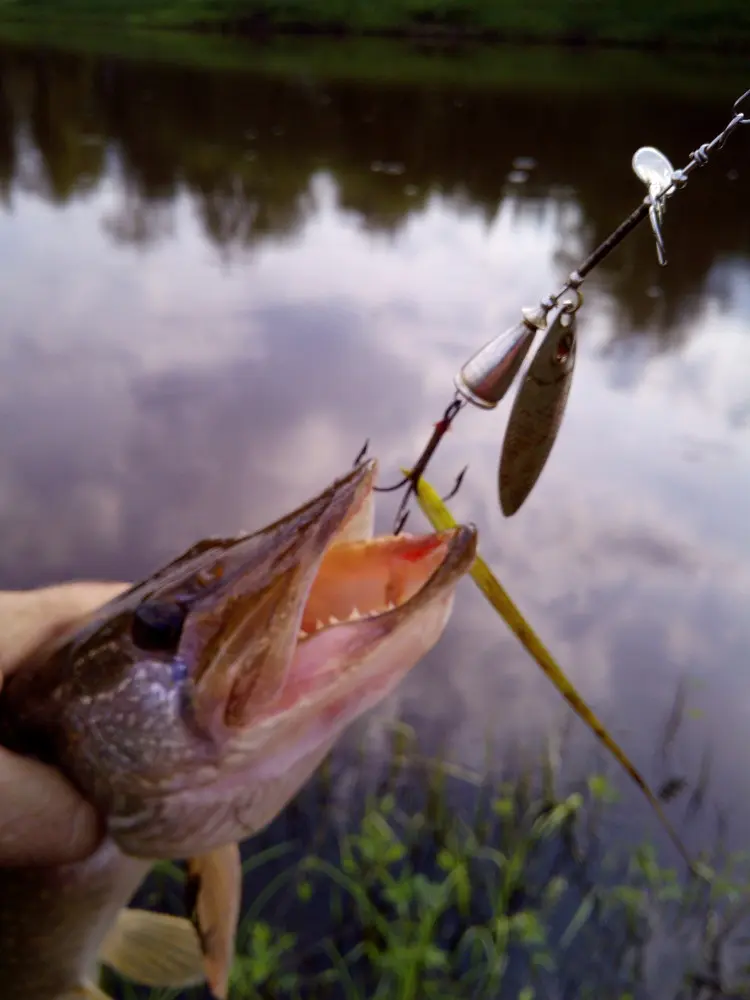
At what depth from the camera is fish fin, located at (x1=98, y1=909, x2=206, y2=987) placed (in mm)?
1292

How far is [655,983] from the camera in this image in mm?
1766

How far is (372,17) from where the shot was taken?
71.2 ft

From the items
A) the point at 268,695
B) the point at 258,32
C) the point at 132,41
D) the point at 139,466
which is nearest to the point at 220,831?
the point at 268,695

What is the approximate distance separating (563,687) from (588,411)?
376 centimetres

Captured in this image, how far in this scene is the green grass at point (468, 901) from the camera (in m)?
1.72

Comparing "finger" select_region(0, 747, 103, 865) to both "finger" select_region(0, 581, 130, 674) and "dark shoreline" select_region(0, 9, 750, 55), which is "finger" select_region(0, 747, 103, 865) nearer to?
"finger" select_region(0, 581, 130, 674)

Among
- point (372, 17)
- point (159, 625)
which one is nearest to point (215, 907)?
point (159, 625)

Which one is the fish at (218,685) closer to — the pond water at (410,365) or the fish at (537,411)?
the fish at (537,411)

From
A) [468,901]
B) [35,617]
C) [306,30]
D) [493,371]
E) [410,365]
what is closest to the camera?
[493,371]

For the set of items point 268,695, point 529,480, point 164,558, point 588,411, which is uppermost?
point 529,480

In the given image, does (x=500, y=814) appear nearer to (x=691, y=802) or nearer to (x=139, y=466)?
(x=691, y=802)

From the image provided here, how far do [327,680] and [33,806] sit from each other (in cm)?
40

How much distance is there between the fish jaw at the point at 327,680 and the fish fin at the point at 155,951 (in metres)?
0.40

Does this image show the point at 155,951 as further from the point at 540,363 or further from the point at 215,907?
the point at 540,363
